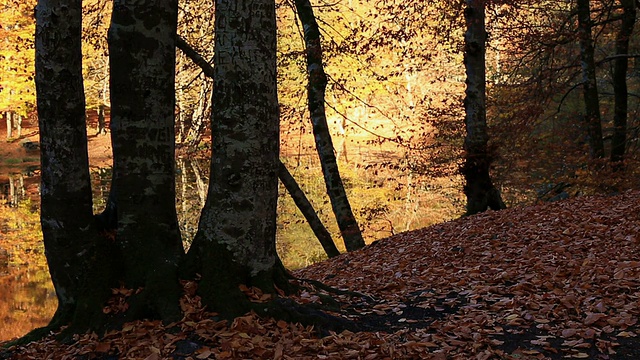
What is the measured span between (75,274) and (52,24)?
2.09 meters

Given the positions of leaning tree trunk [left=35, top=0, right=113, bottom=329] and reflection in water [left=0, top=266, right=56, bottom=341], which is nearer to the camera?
leaning tree trunk [left=35, top=0, right=113, bottom=329]

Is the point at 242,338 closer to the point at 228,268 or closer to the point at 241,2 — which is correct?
the point at 228,268

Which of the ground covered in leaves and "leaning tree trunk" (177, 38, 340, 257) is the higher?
"leaning tree trunk" (177, 38, 340, 257)

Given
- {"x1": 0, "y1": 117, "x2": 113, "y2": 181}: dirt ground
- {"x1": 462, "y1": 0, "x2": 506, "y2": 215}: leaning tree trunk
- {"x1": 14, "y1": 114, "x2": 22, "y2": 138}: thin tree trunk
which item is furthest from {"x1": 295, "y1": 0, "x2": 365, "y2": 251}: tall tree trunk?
{"x1": 14, "y1": 114, "x2": 22, "y2": 138}: thin tree trunk

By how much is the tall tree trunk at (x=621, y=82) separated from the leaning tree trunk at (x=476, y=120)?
2.77 metres

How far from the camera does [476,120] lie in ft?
35.9

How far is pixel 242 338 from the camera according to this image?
3.99 m

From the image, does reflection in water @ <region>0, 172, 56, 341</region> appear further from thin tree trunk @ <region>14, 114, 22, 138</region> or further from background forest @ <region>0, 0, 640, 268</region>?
thin tree trunk @ <region>14, 114, 22, 138</region>

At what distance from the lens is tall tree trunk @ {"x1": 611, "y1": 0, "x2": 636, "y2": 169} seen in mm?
11914

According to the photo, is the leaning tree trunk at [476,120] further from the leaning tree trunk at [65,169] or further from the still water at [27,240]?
the leaning tree trunk at [65,169]

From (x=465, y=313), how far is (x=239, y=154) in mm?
2431

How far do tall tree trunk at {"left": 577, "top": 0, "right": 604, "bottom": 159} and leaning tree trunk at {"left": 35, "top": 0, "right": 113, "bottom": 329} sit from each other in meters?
10.4

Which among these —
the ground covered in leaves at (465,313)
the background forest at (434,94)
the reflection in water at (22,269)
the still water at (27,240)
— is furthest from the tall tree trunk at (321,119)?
the reflection in water at (22,269)

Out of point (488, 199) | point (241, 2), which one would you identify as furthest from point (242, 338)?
point (488, 199)
